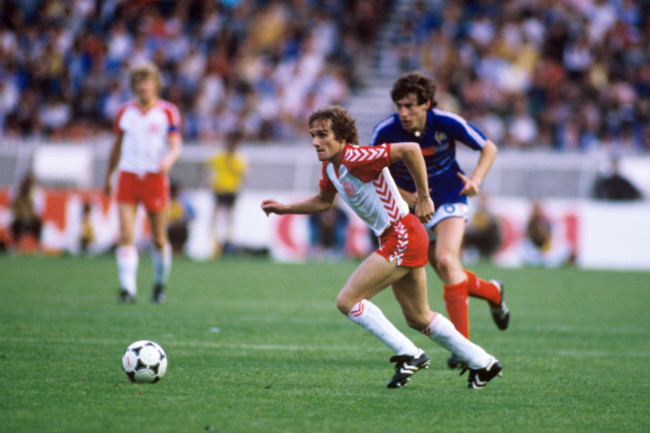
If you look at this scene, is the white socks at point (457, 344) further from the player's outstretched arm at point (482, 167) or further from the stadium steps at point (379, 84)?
the stadium steps at point (379, 84)

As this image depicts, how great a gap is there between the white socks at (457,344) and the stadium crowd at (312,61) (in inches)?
577

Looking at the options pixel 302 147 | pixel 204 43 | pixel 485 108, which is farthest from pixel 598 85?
pixel 204 43

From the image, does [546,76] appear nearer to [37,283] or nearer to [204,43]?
[204,43]

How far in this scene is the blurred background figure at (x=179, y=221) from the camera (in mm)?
20141

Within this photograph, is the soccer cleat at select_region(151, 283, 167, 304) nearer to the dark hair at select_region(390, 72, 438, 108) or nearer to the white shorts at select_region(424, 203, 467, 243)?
the white shorts at select_region(424, 203, 467, 243)

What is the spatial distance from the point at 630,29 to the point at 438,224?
55.7ft

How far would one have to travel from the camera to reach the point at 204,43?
1020 inches

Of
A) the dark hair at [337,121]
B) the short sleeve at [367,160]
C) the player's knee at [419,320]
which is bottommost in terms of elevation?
the player's knee at [419,320]

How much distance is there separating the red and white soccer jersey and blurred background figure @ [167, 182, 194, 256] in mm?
14284

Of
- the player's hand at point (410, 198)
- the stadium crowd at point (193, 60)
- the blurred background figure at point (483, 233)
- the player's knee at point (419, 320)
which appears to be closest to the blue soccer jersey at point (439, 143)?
the player's hand at point (410, 198)

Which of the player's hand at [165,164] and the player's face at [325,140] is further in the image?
the player's hand at [165,164]

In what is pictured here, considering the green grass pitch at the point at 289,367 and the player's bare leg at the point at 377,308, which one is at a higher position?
the player's bare leg at the point at 377,308

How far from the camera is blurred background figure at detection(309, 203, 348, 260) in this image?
20.0 m

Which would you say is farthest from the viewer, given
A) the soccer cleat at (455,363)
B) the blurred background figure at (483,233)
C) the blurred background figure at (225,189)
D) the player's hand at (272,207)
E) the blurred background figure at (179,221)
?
the blurred background figure at (179,221)
